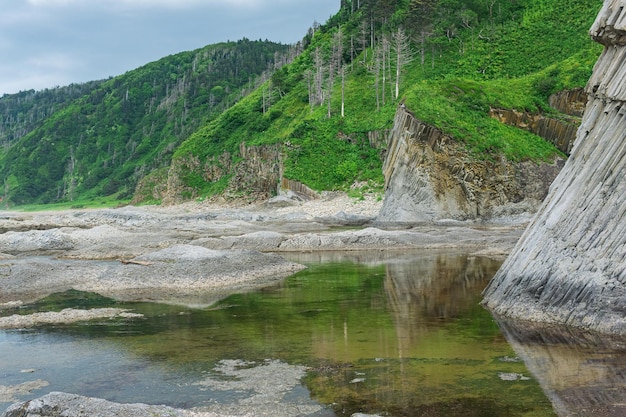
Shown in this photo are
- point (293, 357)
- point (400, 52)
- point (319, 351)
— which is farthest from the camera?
point (400, 52)

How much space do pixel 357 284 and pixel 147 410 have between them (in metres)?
18.8

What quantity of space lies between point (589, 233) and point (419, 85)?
163 ft

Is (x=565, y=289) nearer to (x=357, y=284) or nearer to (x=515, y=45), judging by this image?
(x=357, y=284)

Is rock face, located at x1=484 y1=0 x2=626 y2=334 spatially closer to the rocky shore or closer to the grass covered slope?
the rocky shore

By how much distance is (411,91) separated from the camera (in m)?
61.7

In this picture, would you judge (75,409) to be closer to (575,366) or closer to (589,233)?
(575,366)

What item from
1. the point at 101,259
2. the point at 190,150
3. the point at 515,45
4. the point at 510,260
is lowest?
the point at 101,259

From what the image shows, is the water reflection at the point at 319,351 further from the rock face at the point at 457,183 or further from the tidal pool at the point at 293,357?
the rock face at the point at 457,183

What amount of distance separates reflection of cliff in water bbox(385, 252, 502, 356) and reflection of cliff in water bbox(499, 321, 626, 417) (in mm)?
2929

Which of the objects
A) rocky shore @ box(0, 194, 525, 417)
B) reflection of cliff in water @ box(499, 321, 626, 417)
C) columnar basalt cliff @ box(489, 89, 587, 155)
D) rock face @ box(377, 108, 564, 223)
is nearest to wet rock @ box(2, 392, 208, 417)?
rocky shore @ box(0, 194, 525, 417)

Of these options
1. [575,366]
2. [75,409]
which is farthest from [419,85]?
[75,409]

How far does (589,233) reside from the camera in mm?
Result: 17547

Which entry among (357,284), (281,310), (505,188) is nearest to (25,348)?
(281,310)

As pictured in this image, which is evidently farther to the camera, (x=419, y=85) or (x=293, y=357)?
(x=419, y=85)
